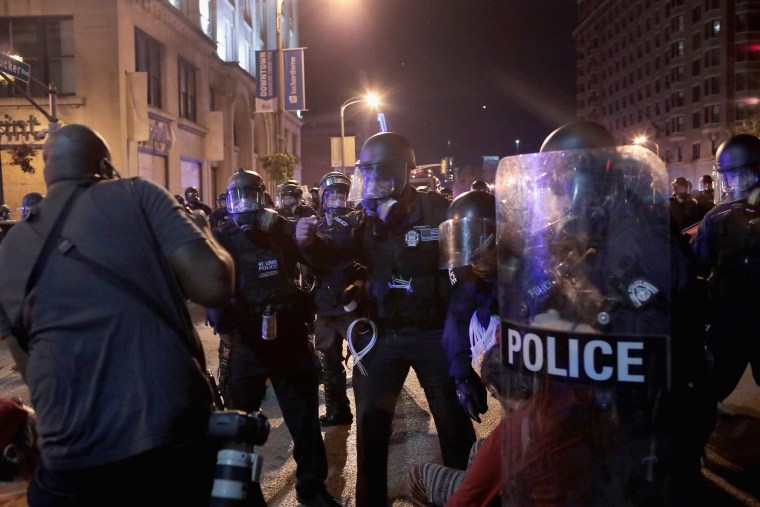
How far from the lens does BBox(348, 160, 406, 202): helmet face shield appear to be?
395 centimetres

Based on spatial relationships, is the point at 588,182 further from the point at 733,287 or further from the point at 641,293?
the point at 733,287

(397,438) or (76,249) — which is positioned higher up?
(76,249)

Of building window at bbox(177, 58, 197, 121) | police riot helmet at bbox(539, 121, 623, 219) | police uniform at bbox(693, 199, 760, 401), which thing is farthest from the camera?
building window at bbox(177, 58, 197, 121)

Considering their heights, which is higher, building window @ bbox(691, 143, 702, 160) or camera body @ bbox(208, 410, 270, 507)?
building window @ bbox(691, 143, 702, 160)

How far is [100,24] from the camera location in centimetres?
1919

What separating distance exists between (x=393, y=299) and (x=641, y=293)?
6.24 ft

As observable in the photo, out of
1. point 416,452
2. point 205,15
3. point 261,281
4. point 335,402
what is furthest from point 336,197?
point 205,15

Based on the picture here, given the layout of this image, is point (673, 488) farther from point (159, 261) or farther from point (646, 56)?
point (646, 56)

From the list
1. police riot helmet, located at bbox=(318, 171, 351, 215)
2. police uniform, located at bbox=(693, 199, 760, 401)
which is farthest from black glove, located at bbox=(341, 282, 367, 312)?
police riot helmet, located at bbox=(318, 171, 351, 215)

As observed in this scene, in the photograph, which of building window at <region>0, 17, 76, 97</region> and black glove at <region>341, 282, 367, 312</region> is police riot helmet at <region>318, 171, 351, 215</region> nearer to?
black glove at <region>341, 282, 367, 312</region>

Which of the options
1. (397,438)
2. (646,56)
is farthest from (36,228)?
(646,56)

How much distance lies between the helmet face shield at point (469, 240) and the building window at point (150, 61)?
1997 centimetres

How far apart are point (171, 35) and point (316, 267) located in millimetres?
21451

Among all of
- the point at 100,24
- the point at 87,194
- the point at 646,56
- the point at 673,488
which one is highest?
the point at 646,56
